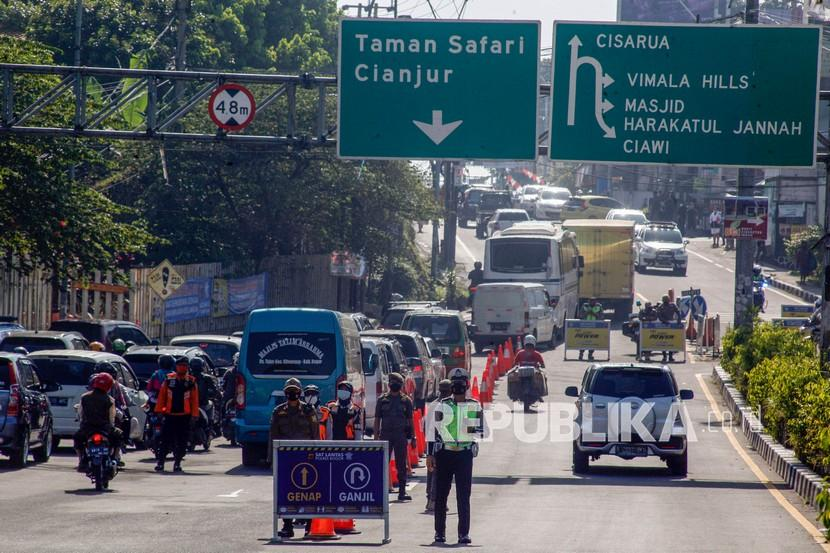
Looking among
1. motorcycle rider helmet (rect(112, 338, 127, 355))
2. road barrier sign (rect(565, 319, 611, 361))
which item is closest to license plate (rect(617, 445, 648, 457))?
motorcycle rider helmet (rect(112, 338, 127, 355))

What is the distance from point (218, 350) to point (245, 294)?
18.4 m

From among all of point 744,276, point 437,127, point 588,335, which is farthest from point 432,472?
point 588,335

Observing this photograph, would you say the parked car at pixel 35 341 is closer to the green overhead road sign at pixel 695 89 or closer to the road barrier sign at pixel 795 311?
the green overhead road sign at pixel 695 89

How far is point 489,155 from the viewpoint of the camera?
22656 mm

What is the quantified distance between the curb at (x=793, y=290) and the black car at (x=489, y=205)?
2113 centimetres

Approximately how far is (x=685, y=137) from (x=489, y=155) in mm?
3059

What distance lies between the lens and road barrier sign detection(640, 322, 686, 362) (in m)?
41.5

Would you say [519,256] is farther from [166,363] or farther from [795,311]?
[166,363]

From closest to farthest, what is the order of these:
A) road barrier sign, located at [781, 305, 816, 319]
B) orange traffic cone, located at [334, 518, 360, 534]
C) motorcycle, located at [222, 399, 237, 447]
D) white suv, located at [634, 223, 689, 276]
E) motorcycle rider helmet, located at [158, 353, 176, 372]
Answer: orange traffic cone, located at [334, 518, 360, 534], motorcycle rider helmet, located at [158, 353, 176, 372], motorcycle, located at [222, 399, 237, 447], road barrier sign, located at [781, 305, 816, 319], white suv, located at [634, 223, 689, 276]

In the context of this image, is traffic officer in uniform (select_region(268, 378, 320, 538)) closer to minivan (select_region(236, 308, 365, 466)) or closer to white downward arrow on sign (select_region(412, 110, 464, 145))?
minivan (select_region(236, 308, 365, 466))

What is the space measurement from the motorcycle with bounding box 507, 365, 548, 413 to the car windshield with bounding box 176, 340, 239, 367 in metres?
6.39

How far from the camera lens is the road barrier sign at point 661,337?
4153 cm

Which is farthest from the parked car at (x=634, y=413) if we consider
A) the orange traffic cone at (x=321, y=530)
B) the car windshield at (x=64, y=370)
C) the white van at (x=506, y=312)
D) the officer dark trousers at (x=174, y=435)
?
the white van at (x=506, y=312)

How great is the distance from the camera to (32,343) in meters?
25.0
